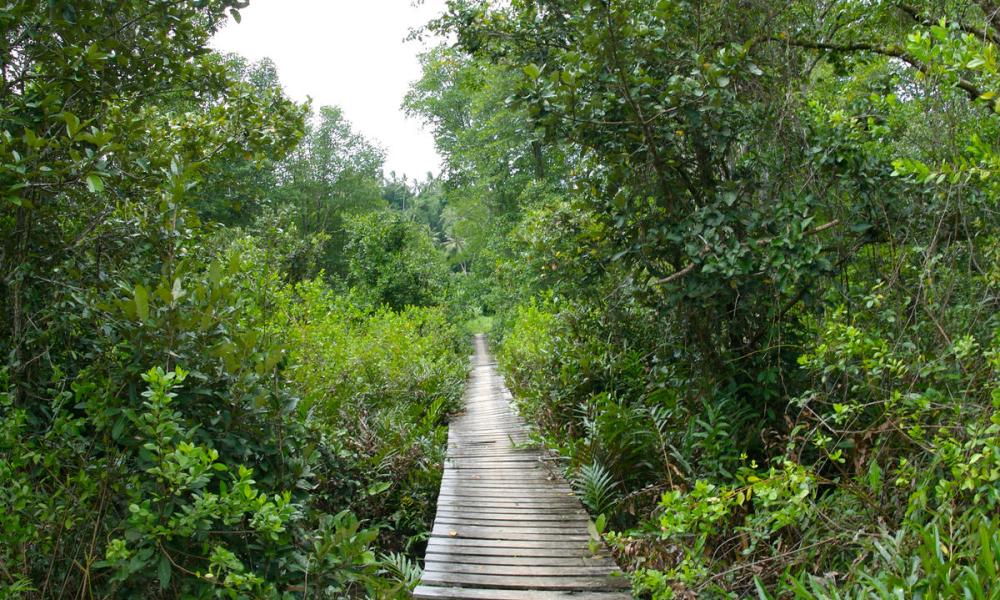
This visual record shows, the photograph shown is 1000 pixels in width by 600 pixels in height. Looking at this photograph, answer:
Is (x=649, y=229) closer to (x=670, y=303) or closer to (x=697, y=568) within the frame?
(x=670, y=303)

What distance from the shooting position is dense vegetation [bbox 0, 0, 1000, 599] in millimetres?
2404

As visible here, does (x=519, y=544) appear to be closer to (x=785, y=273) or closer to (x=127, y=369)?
(x=785, y=273)

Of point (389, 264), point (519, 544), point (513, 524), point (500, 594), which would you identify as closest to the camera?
point (500, 594)

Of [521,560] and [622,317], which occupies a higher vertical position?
[622,317]

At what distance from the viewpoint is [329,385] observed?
7.04 meters

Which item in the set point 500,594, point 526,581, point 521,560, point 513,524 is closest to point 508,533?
point 513,524

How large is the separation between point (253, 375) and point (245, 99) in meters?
2.92

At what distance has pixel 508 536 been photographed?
4648 mm

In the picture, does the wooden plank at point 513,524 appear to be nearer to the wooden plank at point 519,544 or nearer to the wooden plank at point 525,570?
the wooden plank at point 519,544

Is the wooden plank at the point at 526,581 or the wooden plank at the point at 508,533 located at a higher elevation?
the wooden plank at the point at 526,581

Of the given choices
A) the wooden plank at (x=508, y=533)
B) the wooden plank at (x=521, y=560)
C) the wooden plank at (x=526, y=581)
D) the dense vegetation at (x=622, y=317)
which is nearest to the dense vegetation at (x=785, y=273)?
the dense vegetation at (x=622, y=317)

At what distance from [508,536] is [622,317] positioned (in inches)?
138

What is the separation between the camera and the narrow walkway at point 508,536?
→ 12.5ft

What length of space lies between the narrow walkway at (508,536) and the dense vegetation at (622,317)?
0.27 metres
